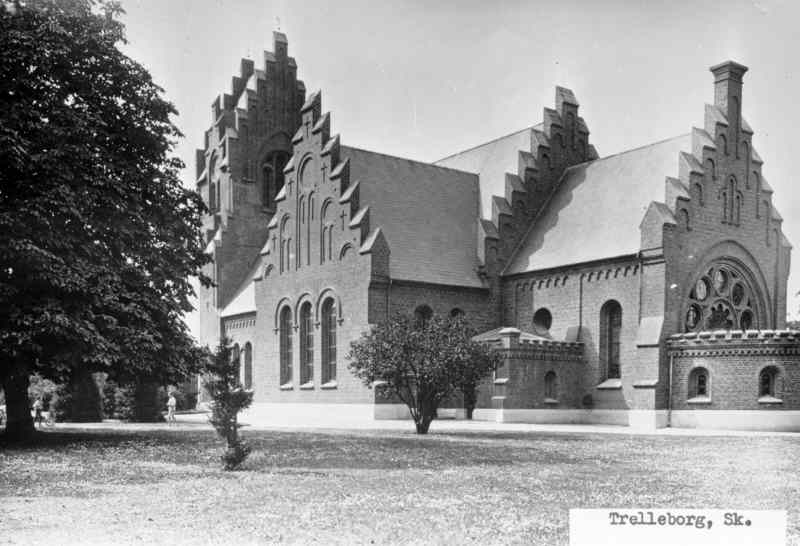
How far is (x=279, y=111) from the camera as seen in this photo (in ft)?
182

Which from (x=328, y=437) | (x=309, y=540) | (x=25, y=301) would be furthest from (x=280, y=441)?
(x=309, y=540)

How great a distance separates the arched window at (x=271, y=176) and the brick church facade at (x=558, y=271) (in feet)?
27.5

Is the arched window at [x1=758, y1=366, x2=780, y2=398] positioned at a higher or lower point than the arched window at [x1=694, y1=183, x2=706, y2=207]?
lower

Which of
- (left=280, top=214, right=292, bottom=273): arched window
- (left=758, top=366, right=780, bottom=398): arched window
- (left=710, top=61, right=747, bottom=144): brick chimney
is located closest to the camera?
(left=758, top=366, right=780, bottom=398): arched window

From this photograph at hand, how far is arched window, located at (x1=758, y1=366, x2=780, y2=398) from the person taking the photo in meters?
33.3

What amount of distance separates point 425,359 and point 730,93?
21509 millimetres

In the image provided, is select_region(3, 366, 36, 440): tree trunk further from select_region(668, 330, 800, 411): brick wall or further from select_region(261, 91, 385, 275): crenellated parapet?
select_region(668, 330, 800, 411): brick wall

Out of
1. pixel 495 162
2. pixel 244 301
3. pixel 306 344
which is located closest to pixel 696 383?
pixel 495 162

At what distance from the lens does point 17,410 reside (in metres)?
25.2

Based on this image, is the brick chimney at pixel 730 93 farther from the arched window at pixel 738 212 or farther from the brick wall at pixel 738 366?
the brick wall at pixel 738 366

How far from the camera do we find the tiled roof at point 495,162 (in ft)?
152

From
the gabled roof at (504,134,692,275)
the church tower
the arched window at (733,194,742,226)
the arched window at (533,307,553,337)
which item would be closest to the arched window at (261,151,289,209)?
the church tower

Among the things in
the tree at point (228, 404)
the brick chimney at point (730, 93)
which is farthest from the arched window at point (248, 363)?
the tree at point (228, 404)

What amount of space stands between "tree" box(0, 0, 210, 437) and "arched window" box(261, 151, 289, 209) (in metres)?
28.8
